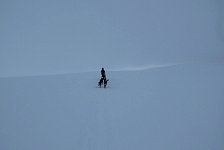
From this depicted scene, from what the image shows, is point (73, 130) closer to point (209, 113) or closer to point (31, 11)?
point (209, 113)

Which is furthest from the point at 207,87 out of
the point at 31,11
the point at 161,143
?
the point at 31,11

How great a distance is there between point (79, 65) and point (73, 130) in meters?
23.6

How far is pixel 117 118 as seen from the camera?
861 cm

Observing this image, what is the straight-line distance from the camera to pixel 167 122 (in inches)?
311

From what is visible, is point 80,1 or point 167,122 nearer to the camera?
point 167,122

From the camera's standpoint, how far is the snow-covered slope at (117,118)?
6.76 metres

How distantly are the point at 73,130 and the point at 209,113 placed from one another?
427 centimetres

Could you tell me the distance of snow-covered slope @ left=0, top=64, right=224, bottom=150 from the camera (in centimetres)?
676

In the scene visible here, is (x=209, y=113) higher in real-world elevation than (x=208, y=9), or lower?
lower

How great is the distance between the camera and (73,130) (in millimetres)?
7723

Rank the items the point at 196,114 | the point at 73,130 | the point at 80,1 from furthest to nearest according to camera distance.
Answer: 1. the point at 80,1
2. the point at 196,114
3. the point at 73,130

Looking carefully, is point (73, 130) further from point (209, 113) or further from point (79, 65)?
point (79, 65)

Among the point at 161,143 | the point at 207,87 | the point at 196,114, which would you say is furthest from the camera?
the point at 207,87

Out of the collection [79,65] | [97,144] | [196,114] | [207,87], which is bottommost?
[97,144]
